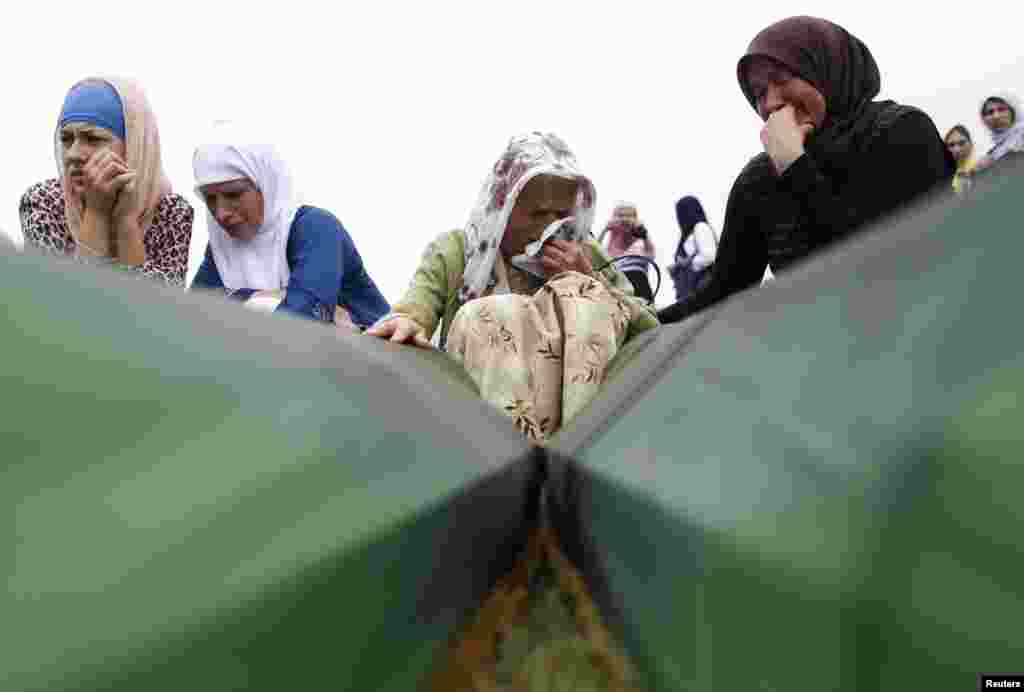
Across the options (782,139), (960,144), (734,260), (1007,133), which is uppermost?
(782,139)

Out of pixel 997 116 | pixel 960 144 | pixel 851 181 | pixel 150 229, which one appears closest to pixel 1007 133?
pixel 997 116

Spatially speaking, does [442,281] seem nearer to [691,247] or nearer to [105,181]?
[105,181]

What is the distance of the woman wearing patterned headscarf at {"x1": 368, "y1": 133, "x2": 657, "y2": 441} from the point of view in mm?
1235

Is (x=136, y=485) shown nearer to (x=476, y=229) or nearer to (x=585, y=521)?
(x=585, y=521)

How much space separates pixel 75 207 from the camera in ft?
7.01

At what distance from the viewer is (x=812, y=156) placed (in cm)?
166

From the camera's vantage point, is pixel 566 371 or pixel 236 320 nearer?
pixel 236 320

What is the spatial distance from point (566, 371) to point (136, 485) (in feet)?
2.78

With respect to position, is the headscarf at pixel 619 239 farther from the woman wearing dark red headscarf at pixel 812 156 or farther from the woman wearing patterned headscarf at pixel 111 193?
the woman wearing dark red headscarf at pixel 812 156

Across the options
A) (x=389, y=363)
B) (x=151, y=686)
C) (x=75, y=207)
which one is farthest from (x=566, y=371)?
(x=75, y=207)

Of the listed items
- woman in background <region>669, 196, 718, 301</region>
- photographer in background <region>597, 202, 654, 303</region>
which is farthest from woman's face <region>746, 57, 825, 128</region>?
photographer in background <region>597, 202, 654, 303</region>

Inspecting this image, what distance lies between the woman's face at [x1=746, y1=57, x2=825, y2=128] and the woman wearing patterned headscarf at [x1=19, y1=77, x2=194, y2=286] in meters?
Answer: 1.19

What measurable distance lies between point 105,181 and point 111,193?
0.10ft

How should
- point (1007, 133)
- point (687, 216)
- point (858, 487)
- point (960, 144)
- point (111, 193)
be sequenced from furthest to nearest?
1. point (960, 144)
2. point (687, 216)
3. point (1007, 133)
4. point (111, 193)
5. point (858, 487)
